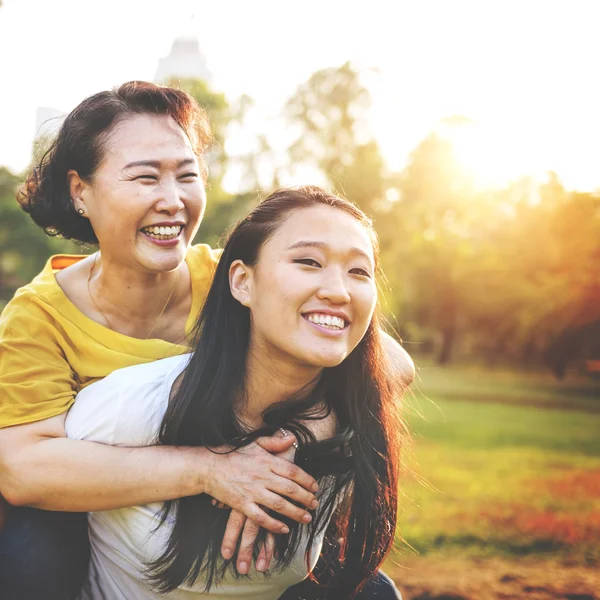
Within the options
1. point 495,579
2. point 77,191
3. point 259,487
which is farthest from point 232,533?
point 495,579

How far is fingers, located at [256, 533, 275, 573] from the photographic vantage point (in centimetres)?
209

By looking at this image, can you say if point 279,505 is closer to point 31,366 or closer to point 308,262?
point 308,262

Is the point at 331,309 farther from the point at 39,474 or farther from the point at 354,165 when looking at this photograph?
the point at 354,165

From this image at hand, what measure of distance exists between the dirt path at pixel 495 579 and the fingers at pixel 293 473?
226 centimetres

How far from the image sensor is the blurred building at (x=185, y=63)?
61.3 ft

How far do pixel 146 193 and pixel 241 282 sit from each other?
2.06ft

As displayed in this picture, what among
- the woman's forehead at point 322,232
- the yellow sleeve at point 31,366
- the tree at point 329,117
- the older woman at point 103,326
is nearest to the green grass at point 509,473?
the woman's forehead at point 322,232

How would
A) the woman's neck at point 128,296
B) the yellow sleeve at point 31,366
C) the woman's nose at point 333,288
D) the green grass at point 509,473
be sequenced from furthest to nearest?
the green grass at point 509,473 < the woman's neck at point 128,296 < the yellow sleeve at point 31,366 < the woman's nose at point 333,288

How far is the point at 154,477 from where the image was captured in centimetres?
206

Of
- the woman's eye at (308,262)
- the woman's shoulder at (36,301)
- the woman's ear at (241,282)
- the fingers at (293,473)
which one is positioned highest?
the woman's eye at (308,262)

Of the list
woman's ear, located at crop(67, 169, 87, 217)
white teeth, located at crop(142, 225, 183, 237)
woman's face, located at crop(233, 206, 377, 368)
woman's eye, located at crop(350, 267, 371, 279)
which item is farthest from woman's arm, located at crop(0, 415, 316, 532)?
woman's ear, located at crop(67, 169, 87, 217)

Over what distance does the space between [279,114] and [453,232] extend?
18.3ft

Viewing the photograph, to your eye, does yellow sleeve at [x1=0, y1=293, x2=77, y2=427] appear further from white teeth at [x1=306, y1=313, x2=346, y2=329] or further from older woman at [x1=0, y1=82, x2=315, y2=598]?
white teeth at [x1=306, y1=313, x2=346, y2=329]

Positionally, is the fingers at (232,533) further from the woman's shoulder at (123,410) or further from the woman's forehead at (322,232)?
the woman's forehead at (322,232)
